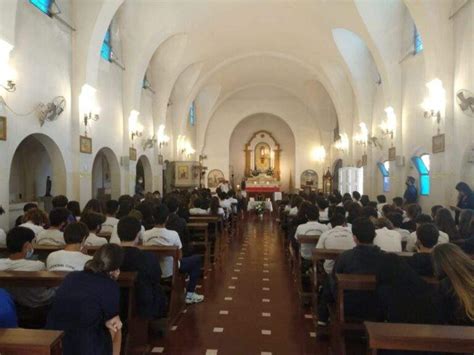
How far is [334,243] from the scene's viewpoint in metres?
4.87

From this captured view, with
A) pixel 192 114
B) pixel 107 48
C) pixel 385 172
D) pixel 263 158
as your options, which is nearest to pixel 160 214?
pixel 107 48

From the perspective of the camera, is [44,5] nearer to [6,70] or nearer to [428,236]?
[6,70]

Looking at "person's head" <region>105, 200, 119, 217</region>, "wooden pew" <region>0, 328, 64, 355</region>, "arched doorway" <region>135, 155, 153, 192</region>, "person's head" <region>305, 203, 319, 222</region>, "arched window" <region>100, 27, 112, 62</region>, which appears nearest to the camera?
"wooden pew" <region>0, 328, 64, 355</region>

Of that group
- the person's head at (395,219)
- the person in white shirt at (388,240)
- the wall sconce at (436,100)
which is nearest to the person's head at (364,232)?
the person in white shirt at (388,240)

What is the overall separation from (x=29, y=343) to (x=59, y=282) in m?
1.21

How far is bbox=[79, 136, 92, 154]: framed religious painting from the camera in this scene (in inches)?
376

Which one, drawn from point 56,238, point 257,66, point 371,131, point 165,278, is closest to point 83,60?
point 56,238

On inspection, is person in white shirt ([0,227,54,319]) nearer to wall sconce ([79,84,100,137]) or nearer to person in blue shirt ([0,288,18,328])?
person in blue shirt ([0,288,18,328])

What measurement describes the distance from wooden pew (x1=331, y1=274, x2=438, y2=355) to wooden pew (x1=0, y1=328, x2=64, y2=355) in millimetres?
2129

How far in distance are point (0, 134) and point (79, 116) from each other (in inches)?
113

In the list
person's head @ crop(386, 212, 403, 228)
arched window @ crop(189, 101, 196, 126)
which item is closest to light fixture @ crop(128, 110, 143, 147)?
person's head @ crop(386, 212, 403, 228)

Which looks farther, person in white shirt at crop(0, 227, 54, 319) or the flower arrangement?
the flower arrangement

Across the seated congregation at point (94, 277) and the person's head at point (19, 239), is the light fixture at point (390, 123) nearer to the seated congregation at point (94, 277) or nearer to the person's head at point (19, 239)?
the seated congregation at point (94, 277)

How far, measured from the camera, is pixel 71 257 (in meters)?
3.48
